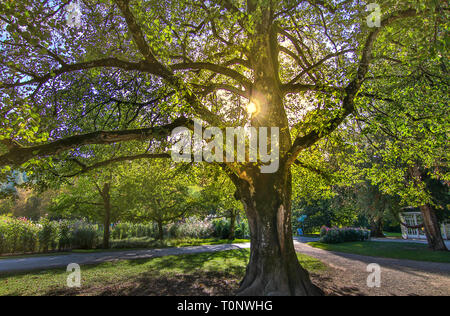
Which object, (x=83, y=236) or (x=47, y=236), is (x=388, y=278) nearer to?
(x=83, y=236)

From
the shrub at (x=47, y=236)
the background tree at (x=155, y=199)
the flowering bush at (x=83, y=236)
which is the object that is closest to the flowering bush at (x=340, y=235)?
the background tree at (x=155, y=199)

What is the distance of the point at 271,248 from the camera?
569 centimetres

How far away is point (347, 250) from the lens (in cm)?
1516

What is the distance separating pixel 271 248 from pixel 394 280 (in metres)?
4.59

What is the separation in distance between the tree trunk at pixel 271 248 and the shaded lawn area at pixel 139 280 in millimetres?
1002

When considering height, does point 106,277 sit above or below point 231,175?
below

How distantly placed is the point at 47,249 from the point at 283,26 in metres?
18.2

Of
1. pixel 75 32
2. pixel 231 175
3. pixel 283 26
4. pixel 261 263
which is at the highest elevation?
pixel 283 26

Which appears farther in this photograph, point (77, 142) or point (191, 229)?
point (191, 229)

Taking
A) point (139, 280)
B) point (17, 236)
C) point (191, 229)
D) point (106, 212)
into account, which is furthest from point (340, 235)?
point (17, 236)

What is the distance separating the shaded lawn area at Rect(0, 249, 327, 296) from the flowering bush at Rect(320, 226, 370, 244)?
11.5 m

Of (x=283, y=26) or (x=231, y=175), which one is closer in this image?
(x=231, y=175)
